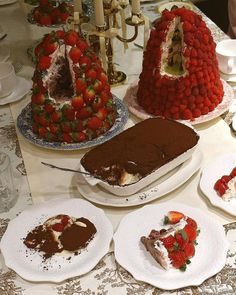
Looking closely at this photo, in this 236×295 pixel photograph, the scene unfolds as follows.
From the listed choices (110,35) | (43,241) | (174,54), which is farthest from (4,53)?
(43,241)

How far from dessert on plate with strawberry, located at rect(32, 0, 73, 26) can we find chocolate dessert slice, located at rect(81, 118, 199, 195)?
32.9 inches

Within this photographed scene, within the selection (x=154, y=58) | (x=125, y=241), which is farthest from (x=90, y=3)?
(x=125, y=241)

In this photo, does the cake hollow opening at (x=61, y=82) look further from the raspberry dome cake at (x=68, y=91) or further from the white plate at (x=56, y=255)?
the white plate at (x=56, y=255)

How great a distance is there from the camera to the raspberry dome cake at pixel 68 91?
1.45m

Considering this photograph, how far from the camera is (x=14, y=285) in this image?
1.11 m

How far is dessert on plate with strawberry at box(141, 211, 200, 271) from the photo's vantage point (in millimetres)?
1085

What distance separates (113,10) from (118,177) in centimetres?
66

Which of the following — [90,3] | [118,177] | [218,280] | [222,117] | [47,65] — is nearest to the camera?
[218,280]

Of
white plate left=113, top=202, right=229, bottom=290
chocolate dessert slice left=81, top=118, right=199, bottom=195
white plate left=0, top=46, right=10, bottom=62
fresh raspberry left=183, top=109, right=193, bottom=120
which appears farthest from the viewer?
white plate left=0, top=46, right=10, bottom=62

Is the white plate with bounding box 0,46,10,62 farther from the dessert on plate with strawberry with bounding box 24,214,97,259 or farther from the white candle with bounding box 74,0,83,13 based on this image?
the dessert on plate with strawberry with bounding box 24,214,97,259

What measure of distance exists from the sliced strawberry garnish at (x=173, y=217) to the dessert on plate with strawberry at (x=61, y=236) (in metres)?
0.16

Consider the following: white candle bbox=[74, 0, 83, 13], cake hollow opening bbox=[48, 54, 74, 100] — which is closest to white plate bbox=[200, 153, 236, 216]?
cake hollow opening bbox=[48, 54, 74, 100]

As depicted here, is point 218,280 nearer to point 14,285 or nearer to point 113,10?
point 14,285

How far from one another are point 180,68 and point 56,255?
0.70 meters
